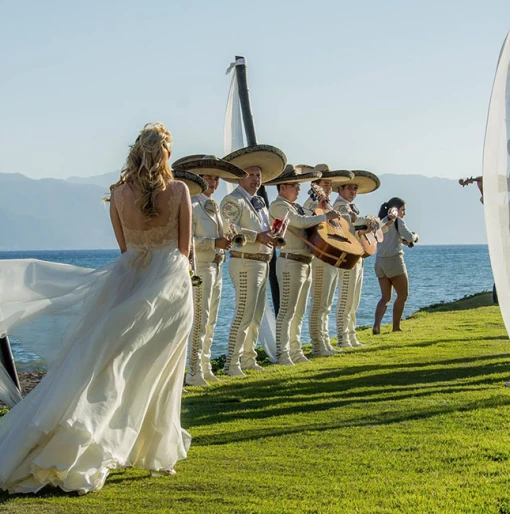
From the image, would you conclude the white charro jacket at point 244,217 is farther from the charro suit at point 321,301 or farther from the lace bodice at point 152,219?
the lace bodice at point 152,219

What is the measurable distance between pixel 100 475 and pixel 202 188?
4502mm

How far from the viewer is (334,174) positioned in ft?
41.6

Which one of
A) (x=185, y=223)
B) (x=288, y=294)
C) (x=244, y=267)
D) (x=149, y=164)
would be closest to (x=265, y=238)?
(x=244, y=267)

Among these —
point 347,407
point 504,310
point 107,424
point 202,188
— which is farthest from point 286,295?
point 107,424

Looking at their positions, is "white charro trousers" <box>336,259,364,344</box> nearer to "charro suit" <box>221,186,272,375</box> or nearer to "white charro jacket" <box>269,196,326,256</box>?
"white charro jacket" <box>269,196,326,256</box>

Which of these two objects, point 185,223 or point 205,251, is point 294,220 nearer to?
point 205,251

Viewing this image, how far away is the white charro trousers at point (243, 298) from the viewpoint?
35.2 feet

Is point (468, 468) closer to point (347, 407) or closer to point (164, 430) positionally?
point (164, 430)

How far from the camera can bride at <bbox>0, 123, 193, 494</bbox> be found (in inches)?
219

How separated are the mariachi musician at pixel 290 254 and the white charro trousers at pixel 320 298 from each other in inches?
26.9

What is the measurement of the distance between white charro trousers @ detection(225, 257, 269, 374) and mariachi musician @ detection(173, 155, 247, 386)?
503 millimetres

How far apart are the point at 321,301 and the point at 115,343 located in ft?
22.8

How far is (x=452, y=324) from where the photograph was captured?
17.0m

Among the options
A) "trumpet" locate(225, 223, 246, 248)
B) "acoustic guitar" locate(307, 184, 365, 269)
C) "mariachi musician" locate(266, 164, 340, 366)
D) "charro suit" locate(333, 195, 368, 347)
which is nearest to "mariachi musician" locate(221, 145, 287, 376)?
"trumpet" locate(225, 223, 246, 248)
